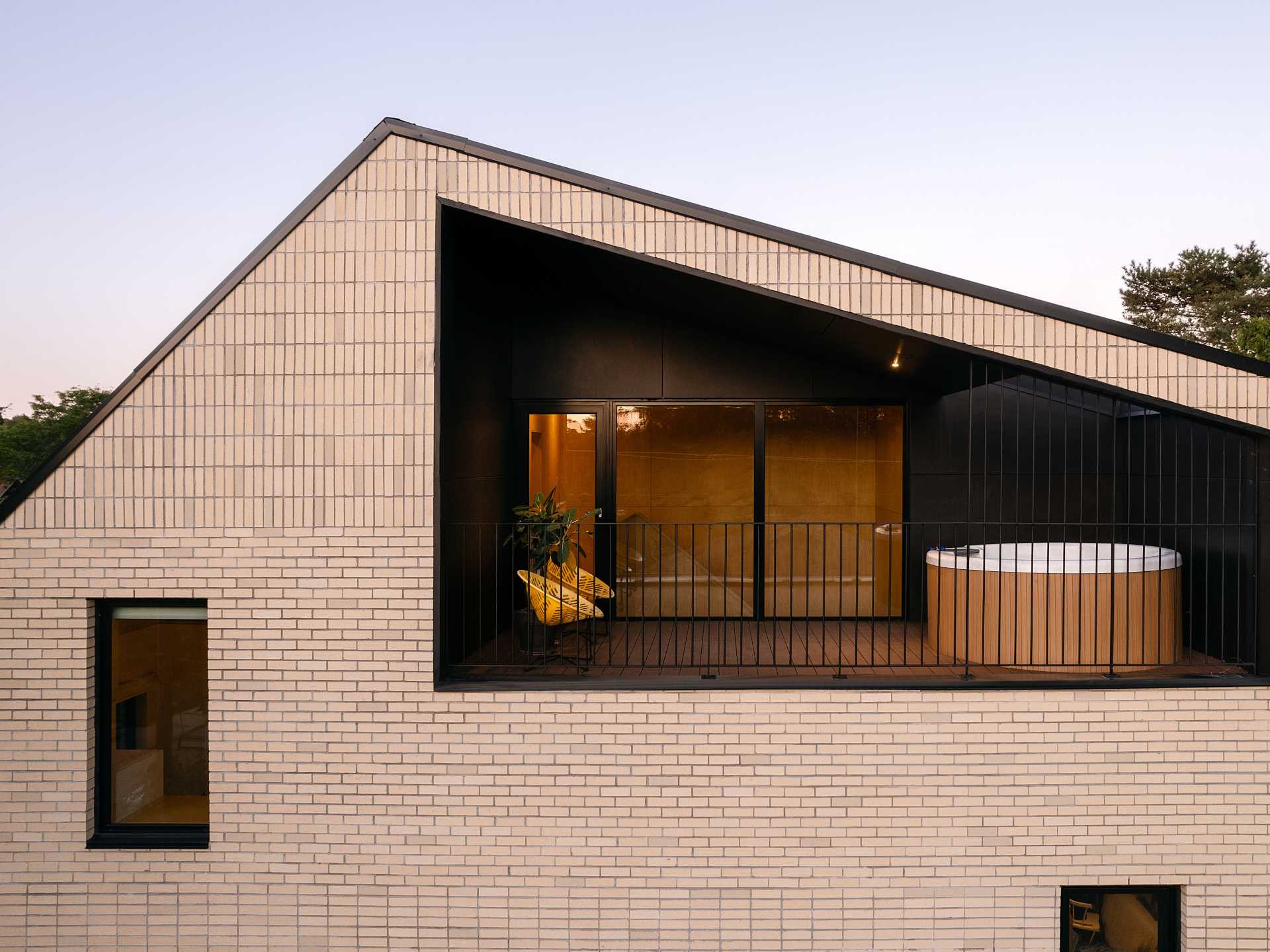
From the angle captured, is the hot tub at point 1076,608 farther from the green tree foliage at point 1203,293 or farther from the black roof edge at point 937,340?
the green tree foliage at point 1203,293

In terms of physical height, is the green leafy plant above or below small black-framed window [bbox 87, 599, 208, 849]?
above

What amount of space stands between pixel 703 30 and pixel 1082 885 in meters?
10.1

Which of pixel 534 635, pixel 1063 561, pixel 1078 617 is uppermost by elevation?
pixel 1063 561

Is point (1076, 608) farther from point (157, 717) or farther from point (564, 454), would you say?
point (157, 717)

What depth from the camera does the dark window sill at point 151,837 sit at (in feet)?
13.0

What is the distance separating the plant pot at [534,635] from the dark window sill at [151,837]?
2.07 metres

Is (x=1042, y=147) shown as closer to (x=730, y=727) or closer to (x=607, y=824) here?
(x=730, y=727)

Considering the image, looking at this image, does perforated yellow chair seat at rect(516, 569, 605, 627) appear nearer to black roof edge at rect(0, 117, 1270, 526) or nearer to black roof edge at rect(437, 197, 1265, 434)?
black roof edge at rect(437, 197, 1265, 434)

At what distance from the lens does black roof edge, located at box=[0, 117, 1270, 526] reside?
150 inches

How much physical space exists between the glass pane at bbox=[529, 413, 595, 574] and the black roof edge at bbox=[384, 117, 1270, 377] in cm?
255

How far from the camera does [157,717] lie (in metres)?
4.14

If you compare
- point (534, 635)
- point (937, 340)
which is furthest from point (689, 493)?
point (937, 340)

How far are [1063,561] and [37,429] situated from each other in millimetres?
27218

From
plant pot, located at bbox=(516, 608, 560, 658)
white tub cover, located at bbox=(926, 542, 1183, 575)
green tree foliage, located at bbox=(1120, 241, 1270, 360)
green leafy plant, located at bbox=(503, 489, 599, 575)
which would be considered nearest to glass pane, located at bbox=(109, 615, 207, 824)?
plant pot, located at bbox=(516, 608, 560, 658)
